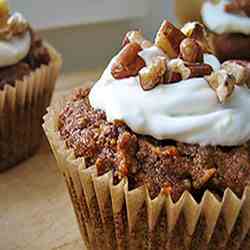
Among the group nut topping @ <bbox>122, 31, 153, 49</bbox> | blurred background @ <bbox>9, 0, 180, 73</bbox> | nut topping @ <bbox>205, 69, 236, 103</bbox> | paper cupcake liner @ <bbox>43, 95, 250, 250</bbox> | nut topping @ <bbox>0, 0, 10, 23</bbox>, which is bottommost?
blurred background @ <bbox>9, 0, 180, 73</bbox>

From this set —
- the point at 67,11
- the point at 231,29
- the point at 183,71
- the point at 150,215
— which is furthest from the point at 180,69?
the point at 67,11

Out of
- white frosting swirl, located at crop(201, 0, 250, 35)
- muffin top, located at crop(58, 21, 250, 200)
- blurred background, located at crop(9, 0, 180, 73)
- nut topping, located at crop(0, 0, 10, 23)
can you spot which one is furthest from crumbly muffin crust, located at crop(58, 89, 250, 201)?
blurred background, located at crop(9, 0, 180, 73)

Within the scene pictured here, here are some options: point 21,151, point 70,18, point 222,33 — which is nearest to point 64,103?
point 21,151

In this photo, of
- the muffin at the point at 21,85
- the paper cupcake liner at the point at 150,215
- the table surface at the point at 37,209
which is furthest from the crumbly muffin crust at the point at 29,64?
the paper cupcake liner at the point at 150,215

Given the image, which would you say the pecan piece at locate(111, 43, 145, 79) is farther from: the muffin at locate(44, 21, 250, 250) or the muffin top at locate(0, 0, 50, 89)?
the muffin top at locate(0, 0, 50, 89)

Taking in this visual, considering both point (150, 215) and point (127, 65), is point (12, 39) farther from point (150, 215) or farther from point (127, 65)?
point (150, 215)

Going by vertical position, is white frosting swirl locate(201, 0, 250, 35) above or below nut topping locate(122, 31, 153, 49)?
below
